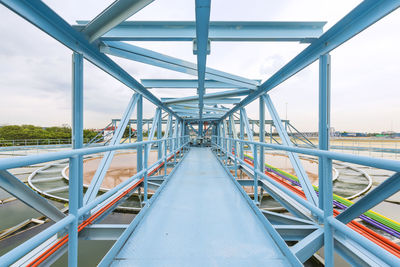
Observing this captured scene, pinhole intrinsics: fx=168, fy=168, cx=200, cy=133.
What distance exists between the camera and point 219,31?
216 cm

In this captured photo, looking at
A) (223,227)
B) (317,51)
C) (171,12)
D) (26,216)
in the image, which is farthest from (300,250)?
(26,216)

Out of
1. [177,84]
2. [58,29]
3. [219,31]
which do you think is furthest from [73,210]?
[177,84]

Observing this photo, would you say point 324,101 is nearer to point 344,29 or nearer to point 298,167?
point 344,29

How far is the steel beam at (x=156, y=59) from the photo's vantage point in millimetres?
2400

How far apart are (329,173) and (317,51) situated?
5.87ft

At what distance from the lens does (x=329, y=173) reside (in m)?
0.95

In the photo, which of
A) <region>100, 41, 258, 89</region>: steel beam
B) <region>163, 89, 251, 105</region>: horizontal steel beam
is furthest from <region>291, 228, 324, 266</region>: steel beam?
<region>163, 89, 251, 105</region>: horizontal steel beam

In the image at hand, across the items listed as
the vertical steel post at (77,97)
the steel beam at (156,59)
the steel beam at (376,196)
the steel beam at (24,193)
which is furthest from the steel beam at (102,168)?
the steel beam at (376,196)

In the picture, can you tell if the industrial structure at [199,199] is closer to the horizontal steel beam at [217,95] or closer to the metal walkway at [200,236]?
the metal walkway at [200,236]

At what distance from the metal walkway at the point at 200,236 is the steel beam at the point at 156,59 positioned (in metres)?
2.21

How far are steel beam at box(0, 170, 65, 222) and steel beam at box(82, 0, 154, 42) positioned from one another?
1.60m

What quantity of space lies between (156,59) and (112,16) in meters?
1.22

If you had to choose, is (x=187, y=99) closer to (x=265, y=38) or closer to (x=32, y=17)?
(x=265, y=38)

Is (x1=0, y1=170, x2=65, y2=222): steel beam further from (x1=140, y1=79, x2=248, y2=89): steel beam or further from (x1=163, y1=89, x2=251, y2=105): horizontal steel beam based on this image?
(x1=163, y1=89, x2=251, y2=105): horizontal steel beam
